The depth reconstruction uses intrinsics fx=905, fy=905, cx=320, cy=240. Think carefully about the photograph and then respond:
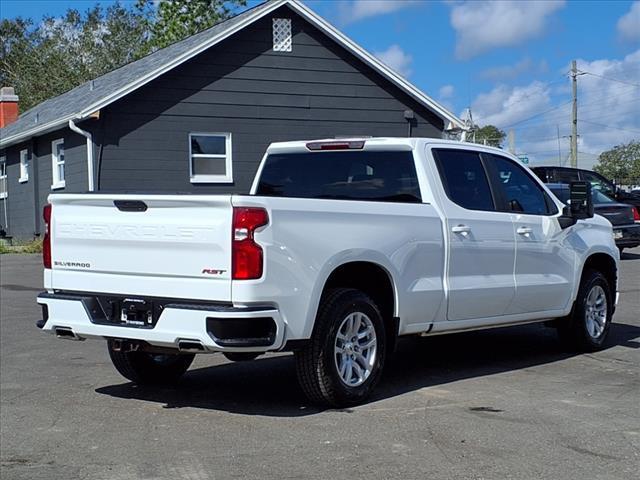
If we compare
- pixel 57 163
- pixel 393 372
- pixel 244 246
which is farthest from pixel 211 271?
pixel 57 163

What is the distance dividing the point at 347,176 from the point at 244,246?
202 centimetres

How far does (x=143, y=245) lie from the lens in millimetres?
6215

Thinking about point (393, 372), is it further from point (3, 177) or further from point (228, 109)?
point (3, 177)

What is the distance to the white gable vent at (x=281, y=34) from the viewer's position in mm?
21969

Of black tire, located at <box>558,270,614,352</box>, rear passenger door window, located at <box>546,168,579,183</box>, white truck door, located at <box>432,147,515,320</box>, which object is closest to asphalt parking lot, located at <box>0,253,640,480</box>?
black tire, located at <box>558,270,614,352</box>

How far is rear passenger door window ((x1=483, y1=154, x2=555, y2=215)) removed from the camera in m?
8.09

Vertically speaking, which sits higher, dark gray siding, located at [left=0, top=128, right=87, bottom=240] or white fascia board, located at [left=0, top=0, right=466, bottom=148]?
white fascia board, located at [left=0, top=0, right=466, bottom=148]

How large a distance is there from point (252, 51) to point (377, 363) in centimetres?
1614

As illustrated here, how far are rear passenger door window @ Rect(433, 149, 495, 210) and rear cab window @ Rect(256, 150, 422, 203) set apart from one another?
32 cm

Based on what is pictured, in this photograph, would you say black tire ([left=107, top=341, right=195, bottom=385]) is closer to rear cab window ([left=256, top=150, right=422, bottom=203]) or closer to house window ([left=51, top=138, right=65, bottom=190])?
rear cab window ([left=256, top=150, right=422, bottom=203])

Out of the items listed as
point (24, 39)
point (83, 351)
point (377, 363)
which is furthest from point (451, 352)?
point (24, 39)

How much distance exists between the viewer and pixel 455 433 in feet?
19.4

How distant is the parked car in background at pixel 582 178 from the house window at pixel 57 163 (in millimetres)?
11468

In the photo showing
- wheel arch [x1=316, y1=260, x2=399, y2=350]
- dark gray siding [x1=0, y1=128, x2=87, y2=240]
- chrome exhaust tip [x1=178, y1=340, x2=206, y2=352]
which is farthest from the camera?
dark gray siding [x1=0, y1=128, x2=87, y2=240]
